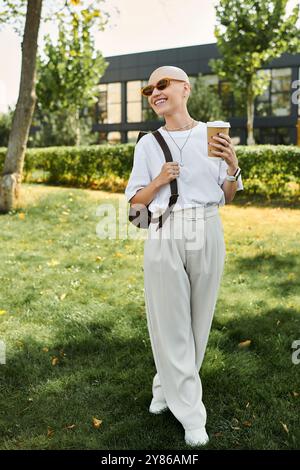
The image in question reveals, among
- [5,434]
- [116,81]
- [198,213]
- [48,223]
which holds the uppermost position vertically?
[116,81]

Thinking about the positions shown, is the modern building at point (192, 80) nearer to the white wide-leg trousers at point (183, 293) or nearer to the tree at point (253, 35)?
the tree at point (253, 35)

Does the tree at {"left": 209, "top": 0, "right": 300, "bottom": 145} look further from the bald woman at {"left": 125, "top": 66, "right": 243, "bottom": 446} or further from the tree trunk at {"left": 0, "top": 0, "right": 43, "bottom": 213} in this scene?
the bald woman at {"left": 125, "top": 66, "right": 243, "bottom": 446}

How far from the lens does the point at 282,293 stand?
19.7ft

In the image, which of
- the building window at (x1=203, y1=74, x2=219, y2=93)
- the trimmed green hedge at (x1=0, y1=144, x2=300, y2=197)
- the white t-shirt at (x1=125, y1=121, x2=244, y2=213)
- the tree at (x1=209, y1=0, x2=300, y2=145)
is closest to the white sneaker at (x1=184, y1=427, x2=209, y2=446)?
the white t-shirt at (x1=125, y1=121, x2=244, y2=213)

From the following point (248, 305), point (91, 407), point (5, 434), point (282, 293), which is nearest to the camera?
point (5, 434)

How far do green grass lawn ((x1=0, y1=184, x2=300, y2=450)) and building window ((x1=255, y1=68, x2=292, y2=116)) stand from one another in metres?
26.3

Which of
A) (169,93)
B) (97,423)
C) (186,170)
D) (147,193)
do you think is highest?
(169,93)

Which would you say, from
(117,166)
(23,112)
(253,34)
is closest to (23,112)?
(23,112)

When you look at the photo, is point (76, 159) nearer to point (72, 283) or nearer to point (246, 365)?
point (72, 283)

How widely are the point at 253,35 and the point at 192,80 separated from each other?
544 inches

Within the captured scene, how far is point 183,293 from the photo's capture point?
3027 mm

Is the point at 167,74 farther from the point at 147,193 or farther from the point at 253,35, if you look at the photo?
the point at 253,35
